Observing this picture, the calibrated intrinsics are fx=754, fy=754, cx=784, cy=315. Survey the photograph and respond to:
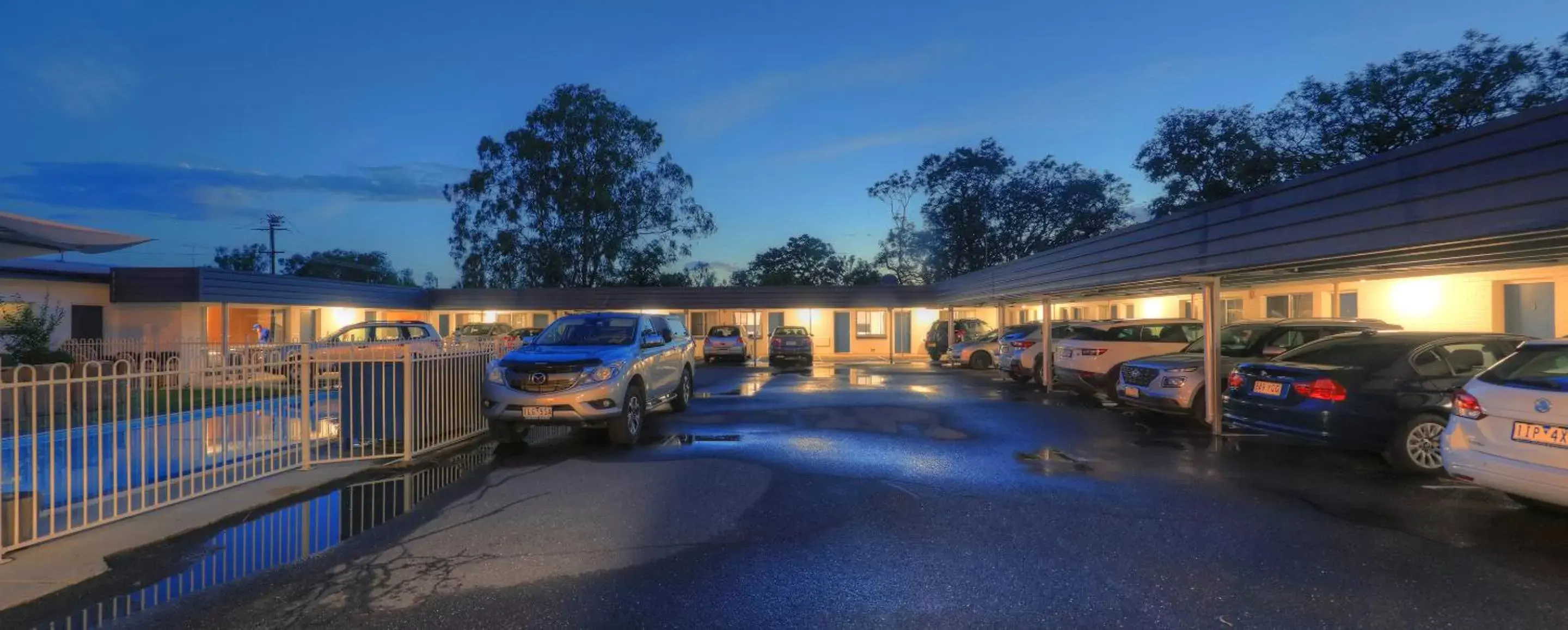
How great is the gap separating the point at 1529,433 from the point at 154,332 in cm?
3148

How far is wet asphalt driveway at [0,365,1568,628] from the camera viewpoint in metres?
3.97

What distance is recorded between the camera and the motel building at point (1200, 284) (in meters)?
6.65

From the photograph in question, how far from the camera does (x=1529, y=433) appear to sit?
5.06 metres

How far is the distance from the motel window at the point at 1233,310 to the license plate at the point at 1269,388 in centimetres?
1355

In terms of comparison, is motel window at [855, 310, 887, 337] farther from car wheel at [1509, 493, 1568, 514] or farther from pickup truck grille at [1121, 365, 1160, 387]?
car wheel at [1509, 493, 1568, 514]

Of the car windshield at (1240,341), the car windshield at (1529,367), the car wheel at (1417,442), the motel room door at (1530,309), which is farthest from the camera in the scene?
the motel room door at (1530,309)

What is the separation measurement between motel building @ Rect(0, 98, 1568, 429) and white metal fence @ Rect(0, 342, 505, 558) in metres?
8.23

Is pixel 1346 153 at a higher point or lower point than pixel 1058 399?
higher

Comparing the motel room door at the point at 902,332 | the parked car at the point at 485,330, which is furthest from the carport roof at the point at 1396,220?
the parked car at the point at 485,330

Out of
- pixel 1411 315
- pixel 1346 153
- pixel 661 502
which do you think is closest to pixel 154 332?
pixel 661 502

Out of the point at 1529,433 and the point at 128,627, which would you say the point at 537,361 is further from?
the point at 1529,433

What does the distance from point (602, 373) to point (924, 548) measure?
4949mm

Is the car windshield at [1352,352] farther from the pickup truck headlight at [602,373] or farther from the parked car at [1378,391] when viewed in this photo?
the pickup truck headlight at [602,373]

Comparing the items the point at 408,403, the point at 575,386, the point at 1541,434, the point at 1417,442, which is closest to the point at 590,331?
the point at 575,386
